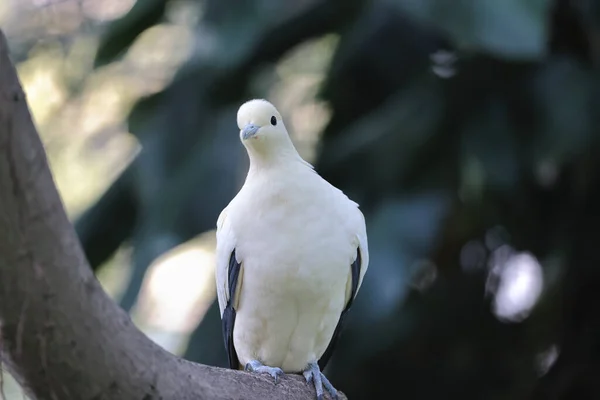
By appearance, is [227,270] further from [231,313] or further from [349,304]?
[349,304]

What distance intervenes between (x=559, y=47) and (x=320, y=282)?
12.7 ft

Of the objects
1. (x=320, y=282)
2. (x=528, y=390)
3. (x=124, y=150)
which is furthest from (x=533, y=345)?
(x=320, y=282)

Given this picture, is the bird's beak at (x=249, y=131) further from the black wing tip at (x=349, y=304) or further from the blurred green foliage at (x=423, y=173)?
the blurred green foliage at (x=423, y=173)

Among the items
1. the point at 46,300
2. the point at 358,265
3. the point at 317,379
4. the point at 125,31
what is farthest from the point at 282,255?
the point at 125,31

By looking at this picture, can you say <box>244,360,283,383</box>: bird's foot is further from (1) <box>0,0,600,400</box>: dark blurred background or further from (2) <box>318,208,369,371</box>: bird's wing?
(1) <box>0,0,600,400</box>: dark blurred background

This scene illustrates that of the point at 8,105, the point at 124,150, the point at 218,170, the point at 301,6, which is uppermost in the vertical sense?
the point at 8,105

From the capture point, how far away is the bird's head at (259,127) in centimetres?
302

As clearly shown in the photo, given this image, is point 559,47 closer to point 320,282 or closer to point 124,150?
point 124,150

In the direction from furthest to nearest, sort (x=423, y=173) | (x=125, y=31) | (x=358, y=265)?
1. (x=125, y=31)
2. (x=423, y=173)
3. (x=358, y=265)

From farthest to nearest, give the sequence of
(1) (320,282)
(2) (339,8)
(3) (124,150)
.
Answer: (3) (124,150) → (2) (339,8) → (1) (320,282)

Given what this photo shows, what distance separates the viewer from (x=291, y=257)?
2982 millimetres

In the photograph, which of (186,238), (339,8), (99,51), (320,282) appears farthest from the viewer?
(339,8)

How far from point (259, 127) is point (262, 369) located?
31.4 inches

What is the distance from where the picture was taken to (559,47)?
6.30m
